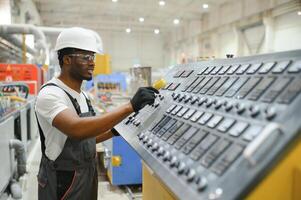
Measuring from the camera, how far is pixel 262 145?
0.69 metres

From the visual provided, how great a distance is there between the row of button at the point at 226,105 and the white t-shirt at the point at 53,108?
0.53 meters

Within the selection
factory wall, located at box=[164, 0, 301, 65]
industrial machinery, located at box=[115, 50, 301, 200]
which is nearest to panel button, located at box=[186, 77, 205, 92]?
industrial machinery, located at box=[115, 50, 301, 200]

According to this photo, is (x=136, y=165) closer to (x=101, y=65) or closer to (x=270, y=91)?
(x=101, y=65)

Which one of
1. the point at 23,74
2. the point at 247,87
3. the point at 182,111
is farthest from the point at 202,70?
the point at 23,74

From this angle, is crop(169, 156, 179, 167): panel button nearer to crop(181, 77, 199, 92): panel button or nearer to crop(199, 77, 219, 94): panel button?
crop(199, 77, 219, 94): panel button

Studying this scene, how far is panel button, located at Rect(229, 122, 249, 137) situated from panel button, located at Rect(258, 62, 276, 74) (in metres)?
0.21

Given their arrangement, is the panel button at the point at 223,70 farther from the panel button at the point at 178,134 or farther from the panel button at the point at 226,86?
the panel button at the point at 178,134

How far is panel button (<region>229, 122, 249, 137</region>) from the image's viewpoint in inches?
31.4

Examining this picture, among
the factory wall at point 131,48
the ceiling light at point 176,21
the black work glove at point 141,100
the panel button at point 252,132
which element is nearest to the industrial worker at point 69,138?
the black work glove at point 141,100

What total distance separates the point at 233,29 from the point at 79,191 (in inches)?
387

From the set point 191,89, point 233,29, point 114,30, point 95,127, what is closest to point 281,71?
point 191,89

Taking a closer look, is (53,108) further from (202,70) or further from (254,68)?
(254,68)

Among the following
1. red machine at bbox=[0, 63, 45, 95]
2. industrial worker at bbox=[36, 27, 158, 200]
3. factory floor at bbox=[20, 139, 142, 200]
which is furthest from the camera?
red machine at bbox=[0, 63, 45, 95]

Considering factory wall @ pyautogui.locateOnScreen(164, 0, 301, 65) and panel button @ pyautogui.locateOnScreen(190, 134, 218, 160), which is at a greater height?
factory wall @ pyautogui.locateOnScreen(164, 0, 301, 65)
